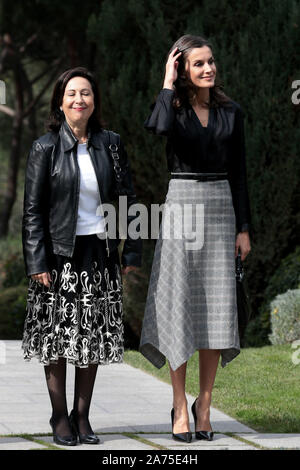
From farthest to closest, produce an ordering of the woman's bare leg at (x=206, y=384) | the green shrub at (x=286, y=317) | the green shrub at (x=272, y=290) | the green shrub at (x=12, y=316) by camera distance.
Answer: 1. the green shrub at (x=12, y=316)
2. the green shrub at (x=272, y=290)
3. the green shrub at (x=286, y=317)
4. the woman's bare leg at (x=206, y=384)

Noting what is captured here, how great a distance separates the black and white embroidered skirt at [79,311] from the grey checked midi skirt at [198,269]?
26cm

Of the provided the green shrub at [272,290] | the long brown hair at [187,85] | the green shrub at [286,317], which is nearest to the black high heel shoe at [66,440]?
the long brown hair at [187,85]

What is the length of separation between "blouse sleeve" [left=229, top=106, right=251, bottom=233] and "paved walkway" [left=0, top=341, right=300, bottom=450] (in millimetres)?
1162

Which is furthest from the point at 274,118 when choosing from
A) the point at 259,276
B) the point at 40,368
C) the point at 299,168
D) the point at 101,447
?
the point at 101,447

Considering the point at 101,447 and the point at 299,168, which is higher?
the point at 299,168

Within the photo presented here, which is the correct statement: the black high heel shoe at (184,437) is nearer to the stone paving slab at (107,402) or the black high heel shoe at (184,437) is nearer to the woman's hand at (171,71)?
the stone paving slab at (107,402)

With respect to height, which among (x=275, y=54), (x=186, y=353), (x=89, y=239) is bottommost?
(x=186, y=353)

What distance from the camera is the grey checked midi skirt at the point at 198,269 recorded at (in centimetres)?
502

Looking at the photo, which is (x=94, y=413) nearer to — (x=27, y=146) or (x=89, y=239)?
(x=89, y=239)

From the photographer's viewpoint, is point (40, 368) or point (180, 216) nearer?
point (180, 216)
